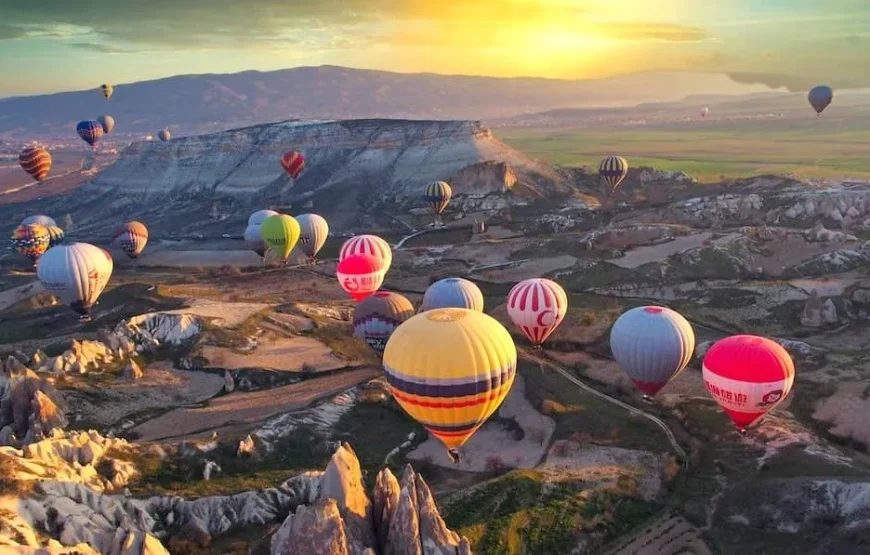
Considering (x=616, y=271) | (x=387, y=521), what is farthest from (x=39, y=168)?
(x=387, y=521)

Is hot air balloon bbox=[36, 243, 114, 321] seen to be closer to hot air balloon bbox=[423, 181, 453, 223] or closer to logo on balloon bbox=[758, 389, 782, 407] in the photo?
logo on balloon bbox=[758, 389, 782, 407]

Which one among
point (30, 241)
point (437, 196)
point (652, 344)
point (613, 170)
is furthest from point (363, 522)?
point (613, 170)

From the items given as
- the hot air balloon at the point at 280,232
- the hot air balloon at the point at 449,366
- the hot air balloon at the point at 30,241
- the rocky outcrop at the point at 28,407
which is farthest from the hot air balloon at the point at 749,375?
the hot air balloon at the point at 30,241

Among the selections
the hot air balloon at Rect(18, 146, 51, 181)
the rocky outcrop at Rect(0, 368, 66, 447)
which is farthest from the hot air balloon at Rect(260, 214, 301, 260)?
the hot air balloon at Rect(18, 146, 51, 181)

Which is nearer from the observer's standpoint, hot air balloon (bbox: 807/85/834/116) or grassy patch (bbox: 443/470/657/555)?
grassy patch (bbox: 443/470/657/555)

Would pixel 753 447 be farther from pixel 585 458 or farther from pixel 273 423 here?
pixel 273 423

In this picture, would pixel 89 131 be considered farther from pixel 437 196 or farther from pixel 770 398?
pixel 770 398
